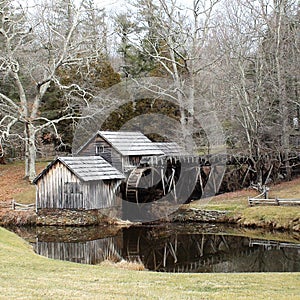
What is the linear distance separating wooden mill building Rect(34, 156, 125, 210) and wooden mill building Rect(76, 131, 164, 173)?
913mm

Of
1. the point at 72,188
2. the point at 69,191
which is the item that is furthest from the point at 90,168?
the point at 69,191

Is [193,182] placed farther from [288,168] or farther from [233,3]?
[233,3]

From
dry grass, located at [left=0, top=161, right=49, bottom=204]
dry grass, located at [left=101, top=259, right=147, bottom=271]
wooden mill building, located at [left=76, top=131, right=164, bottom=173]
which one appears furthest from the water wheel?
dry grass, located at [left=101, top=259, right=147, bottom=271]

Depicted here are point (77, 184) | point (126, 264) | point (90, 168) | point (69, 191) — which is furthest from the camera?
point (90, 168)

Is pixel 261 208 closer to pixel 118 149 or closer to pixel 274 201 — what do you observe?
pixel 274 201

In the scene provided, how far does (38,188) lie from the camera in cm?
2428

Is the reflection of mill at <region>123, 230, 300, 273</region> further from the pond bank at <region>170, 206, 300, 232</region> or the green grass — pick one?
the green grass

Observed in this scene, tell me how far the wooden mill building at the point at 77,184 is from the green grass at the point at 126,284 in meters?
11.3

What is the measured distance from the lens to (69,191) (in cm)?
2328

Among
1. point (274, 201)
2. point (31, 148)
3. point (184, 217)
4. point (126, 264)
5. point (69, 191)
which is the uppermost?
point (31, 148)

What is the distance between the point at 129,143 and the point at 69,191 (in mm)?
4856

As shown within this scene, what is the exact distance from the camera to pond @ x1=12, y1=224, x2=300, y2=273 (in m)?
14.7

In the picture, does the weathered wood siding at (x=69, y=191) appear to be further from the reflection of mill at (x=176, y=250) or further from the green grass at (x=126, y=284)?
the green grass at (x=126, y=284)

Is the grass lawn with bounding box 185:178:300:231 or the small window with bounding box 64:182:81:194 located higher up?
the small window with bounding box 64:182:81:194
